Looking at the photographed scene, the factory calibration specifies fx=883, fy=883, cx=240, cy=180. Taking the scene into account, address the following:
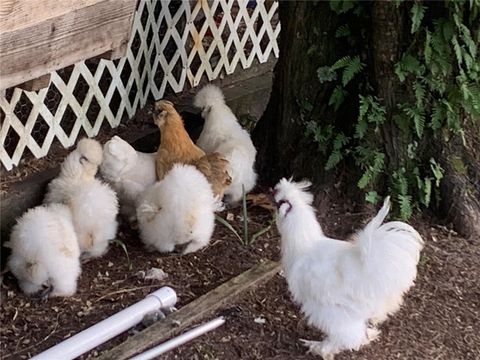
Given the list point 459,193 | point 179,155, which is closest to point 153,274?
point 179,155

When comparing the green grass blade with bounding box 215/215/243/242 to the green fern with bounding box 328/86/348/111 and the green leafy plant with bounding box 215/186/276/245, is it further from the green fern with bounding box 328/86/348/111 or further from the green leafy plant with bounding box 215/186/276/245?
the green fern with bounding box 328/86/348/111

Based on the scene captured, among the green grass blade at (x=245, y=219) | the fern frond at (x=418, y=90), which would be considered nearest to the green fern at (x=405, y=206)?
the fern frond at (x=418, y=90)

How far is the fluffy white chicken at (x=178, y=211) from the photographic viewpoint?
14.3ft

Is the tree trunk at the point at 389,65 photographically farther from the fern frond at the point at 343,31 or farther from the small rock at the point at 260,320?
the small rock at the point at 260,320

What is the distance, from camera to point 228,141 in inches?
196

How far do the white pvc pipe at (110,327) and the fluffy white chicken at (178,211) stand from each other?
40 centimetres

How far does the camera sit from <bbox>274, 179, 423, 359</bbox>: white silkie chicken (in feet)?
11.7

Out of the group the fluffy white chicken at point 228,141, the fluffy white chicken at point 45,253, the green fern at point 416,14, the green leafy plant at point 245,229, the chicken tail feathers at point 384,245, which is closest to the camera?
the chicken tail feathers at point 384,245

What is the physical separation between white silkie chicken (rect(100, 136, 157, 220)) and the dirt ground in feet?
0.61

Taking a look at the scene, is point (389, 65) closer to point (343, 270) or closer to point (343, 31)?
point (343, 31)

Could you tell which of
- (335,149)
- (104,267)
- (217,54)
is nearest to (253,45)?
(217,54)

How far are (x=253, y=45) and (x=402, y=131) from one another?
1.95 metres

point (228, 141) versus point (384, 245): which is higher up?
point (384, 245)

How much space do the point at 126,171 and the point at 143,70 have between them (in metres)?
1.13
